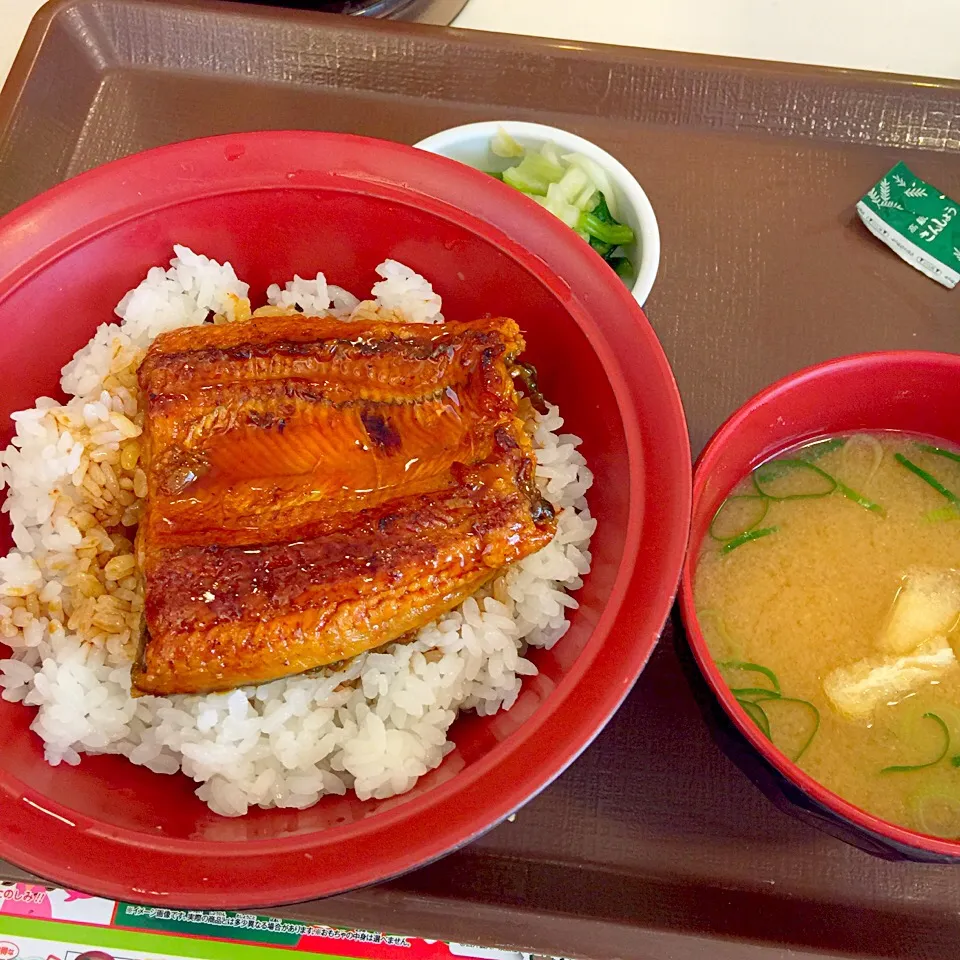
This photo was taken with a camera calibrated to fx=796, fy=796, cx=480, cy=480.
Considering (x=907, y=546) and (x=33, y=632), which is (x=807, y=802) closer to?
(x=907, y=546)

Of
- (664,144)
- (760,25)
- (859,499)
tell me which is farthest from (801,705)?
(760,25)

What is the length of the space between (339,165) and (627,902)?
5.27 feet

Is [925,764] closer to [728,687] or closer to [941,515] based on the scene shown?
[728,687]

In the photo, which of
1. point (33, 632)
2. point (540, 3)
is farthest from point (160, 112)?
point (33, 632)

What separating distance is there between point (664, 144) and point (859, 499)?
4.07 ft

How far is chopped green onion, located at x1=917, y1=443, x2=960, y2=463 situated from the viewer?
1.77 m

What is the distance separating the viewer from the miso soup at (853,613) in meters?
1.53

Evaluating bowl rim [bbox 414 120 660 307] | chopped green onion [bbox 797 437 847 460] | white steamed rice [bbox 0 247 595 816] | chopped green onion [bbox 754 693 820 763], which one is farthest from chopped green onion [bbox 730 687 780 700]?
bowl rim [bbox 414 120 660 307]

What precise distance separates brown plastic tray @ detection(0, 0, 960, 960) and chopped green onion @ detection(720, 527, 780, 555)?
0.22 m

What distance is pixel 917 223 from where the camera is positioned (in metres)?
2.18

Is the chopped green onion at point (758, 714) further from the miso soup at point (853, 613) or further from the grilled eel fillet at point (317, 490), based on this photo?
the grilled eel fillet at point (317, 490)

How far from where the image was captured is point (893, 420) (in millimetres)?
1760

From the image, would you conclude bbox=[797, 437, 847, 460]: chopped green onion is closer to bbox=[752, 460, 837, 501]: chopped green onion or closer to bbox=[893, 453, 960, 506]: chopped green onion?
bbox=[752, 460, 837, 501]: chopped green onion

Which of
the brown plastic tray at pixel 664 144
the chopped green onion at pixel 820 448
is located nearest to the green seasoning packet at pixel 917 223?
the brown plastic tray at pixel 664 144
